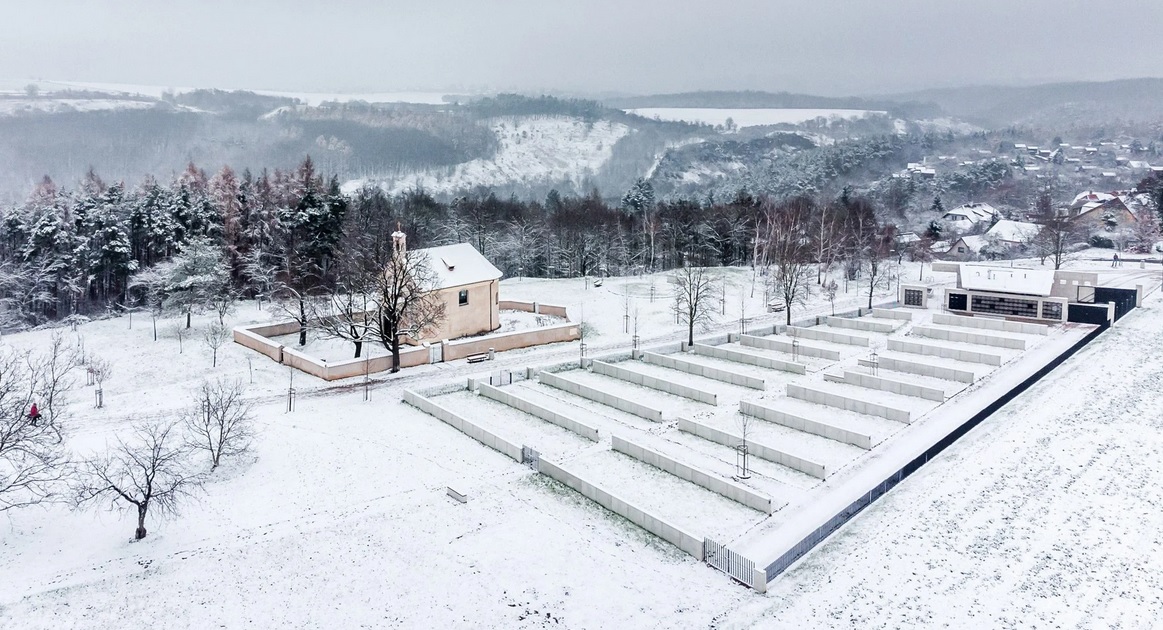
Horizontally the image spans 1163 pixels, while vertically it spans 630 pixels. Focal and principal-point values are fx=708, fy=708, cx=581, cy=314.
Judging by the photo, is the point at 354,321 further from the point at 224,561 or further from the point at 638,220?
the point at 638,220

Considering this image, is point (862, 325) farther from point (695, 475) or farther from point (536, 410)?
point (695, 475)

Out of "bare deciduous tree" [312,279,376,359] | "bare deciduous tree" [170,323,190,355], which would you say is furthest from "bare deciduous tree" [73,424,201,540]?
"bare deciduous tree" [170,323,190,355]

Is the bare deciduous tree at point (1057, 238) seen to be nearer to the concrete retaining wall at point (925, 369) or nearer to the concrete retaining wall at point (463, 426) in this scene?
the concrete retaining wall at point (925, 369)

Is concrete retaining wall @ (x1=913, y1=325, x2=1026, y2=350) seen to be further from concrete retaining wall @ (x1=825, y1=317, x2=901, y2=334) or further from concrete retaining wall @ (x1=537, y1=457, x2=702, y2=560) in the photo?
concrete retaining wall @ (x1=537, y1=457, x2=702, y2=560)

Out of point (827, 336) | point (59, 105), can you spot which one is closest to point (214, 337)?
point (827, 336)

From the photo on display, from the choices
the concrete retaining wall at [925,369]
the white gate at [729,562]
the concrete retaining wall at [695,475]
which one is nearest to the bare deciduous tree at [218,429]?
the concrete retaining wall at [695,475]
